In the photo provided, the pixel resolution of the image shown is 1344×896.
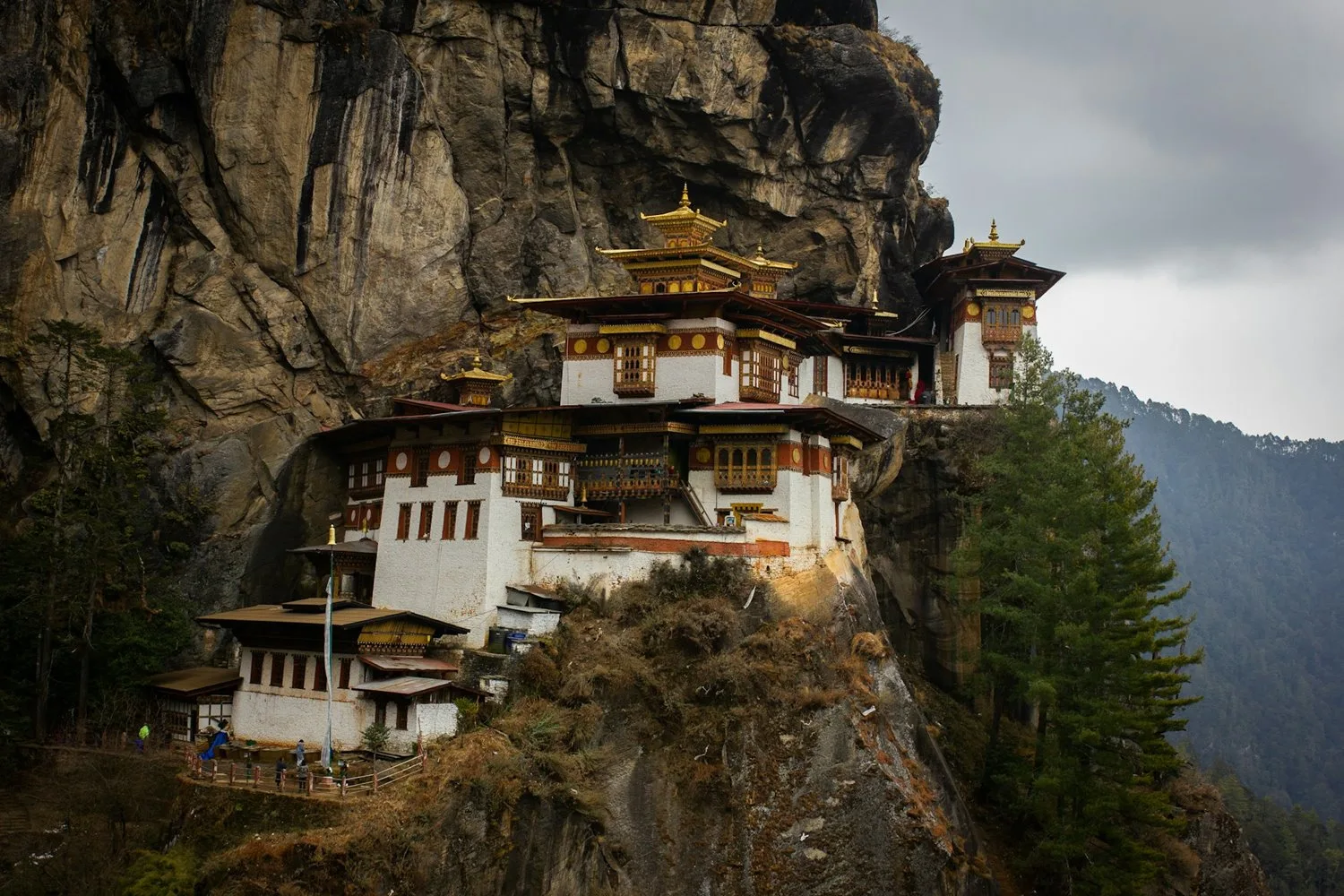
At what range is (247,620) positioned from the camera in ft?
121

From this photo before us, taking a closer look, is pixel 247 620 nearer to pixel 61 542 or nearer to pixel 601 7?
pixel 61 542

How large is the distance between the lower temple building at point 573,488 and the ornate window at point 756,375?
2.5 inches

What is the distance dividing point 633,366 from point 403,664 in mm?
14973

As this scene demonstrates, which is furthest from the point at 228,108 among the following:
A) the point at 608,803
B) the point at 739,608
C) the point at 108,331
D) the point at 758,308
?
the point at 608,803

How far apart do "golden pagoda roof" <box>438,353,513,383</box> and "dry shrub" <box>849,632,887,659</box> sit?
1698cm

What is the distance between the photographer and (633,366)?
46094mm

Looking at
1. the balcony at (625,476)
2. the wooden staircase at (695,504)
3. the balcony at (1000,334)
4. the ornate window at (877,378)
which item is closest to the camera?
the wooden staircase at (695,504)

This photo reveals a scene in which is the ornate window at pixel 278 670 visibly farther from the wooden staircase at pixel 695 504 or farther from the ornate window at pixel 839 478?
the ornate window at pixel 839 478

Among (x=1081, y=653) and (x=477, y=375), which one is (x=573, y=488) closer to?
(x=477, y=375)

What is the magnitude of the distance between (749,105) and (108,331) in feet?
87.7

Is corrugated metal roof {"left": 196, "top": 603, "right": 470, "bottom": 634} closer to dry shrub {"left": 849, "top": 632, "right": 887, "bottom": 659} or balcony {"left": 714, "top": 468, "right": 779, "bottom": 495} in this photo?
balcony {"left": 714, "top": 468, "right": 779, "bottom": 495}

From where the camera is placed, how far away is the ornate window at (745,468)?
41688 millimetres

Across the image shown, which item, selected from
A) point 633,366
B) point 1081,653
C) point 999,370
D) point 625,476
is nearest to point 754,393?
point 633,366

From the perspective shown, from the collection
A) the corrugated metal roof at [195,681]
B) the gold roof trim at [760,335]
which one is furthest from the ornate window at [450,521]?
the gold roof trim at [760,335]
